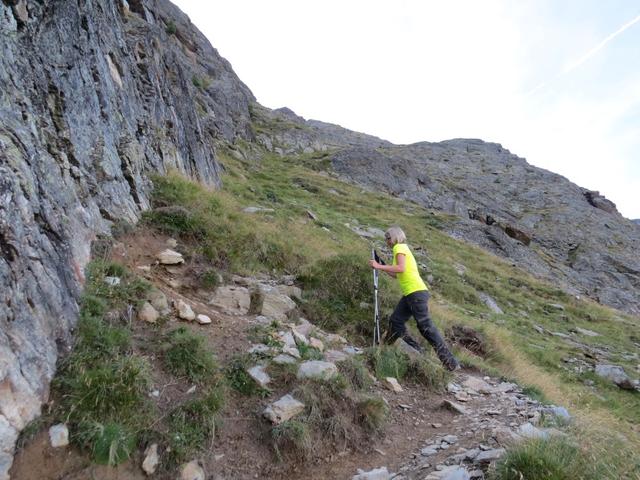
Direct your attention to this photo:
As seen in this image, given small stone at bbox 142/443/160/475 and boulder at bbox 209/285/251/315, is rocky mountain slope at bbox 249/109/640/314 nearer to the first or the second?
boulder at bbox 209/285/251/315

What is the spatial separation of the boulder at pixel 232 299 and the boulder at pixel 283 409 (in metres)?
2.30

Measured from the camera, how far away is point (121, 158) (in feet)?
30.5

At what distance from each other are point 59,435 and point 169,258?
411 cm

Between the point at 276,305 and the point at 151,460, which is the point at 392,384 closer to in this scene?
the point at 276,305

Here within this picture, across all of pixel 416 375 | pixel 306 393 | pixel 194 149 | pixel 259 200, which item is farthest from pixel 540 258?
pixel 306 393

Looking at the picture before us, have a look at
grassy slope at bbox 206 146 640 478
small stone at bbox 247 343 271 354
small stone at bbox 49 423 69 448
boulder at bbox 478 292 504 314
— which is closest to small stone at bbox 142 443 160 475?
small stone at bbox 49 423 69 448

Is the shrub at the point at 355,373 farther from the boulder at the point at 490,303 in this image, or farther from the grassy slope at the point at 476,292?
the boulder at the point at 490,303

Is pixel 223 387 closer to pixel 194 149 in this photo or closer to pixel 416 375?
pixel 416 375

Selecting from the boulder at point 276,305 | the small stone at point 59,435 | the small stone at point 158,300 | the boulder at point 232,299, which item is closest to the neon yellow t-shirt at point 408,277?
the boulder at point 276,305

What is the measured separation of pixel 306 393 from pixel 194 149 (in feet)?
44.2

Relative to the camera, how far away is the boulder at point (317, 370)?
525 cm

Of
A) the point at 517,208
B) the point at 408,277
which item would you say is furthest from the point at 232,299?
the point at 517,208

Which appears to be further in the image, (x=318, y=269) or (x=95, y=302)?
(x=318, y=269)

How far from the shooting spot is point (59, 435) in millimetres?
3662
